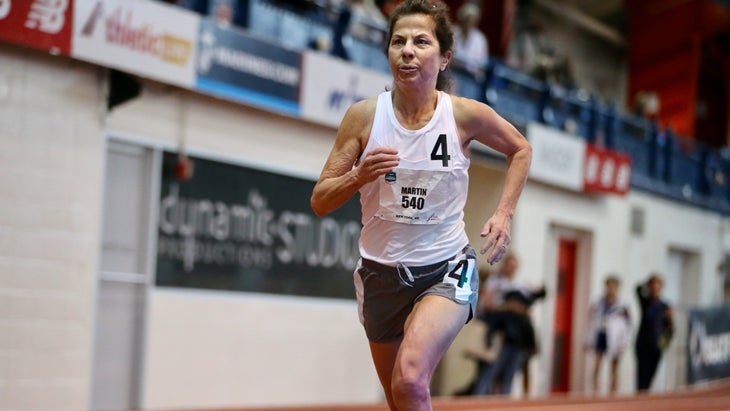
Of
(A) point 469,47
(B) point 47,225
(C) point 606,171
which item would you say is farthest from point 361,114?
(C) point 606,171

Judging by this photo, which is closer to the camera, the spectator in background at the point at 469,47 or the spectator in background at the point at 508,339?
the spectator in background at the point at 508,339

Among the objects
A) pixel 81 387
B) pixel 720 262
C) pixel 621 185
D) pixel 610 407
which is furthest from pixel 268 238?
pixel 720 262

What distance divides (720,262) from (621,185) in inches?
232

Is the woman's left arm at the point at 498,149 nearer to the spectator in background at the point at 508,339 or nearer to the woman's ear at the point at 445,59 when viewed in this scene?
the woman's ear at the point at 445,59

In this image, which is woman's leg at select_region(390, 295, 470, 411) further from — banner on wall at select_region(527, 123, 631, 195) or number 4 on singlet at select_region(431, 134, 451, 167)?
banner on wall at select_region(527, 123, 631, 195)

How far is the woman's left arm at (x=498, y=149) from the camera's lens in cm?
426

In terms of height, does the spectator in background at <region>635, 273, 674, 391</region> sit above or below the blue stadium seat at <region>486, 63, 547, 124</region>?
below

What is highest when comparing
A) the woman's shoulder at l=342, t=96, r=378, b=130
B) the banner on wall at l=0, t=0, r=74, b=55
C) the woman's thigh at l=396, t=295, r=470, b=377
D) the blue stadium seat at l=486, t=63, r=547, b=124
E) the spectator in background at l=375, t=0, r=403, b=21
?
the spectator in background at l=375, t=0, r=403, b=21

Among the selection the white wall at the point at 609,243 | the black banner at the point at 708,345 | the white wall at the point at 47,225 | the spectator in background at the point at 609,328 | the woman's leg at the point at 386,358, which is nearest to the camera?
the woman's leg at the point at 386,358

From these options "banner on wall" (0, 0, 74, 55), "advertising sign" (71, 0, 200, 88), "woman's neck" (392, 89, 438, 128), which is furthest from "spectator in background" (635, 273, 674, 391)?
"woman's neck" (392, 89, 438, 128)

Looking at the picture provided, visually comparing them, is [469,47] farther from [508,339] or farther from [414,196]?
[414,196]

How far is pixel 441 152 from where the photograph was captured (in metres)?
4.26

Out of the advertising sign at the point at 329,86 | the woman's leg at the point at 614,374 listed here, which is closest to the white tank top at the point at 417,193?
the advertising sign at the point at 329,86

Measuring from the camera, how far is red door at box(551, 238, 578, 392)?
16.6 meters
